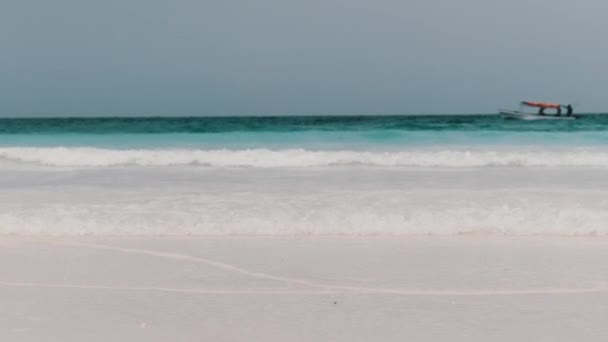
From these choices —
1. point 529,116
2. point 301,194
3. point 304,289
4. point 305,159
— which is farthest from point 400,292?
point 529,116

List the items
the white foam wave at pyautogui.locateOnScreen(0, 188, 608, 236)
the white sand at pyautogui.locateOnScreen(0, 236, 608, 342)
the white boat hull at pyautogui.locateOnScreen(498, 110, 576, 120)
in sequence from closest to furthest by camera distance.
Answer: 1. the white sand at pyautogui.locateOnScreen(0, 236, 608, 342)
2. the white foam wave at pyautogui.locateOnScreen(0, 188, 608, 236)
3. the white boat hull at pyautogui.locateOnScreen(498, 110, 576, 120)

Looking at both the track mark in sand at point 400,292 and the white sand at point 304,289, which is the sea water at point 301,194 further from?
the track mark in sand at point 400,292

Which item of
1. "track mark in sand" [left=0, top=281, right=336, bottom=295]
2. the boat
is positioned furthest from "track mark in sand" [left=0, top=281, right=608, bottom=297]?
the boat

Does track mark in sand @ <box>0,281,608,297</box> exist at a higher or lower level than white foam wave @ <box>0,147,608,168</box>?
higher

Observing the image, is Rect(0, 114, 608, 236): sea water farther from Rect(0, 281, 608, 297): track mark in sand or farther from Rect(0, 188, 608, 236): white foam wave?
Rect(0, 281, 608, 297): track mark in sand

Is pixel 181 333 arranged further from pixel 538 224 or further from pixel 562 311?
pixel 538 224

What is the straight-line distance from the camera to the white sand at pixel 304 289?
2822mm

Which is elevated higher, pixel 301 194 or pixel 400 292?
pixel 400 292

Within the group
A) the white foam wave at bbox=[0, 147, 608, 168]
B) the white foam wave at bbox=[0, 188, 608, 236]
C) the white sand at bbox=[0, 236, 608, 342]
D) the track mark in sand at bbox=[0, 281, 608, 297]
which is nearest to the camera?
the white sand at bbox=[0, 236, 608, 342]

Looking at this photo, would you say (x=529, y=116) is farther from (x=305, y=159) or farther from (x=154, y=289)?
(x=154, y=289)

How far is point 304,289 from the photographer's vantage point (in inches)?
137

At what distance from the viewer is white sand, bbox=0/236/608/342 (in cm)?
282

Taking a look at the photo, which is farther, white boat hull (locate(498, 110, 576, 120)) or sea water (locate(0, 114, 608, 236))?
white boat hull (locate(498, 110, 576, 120))

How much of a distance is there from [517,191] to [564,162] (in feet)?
13.7
